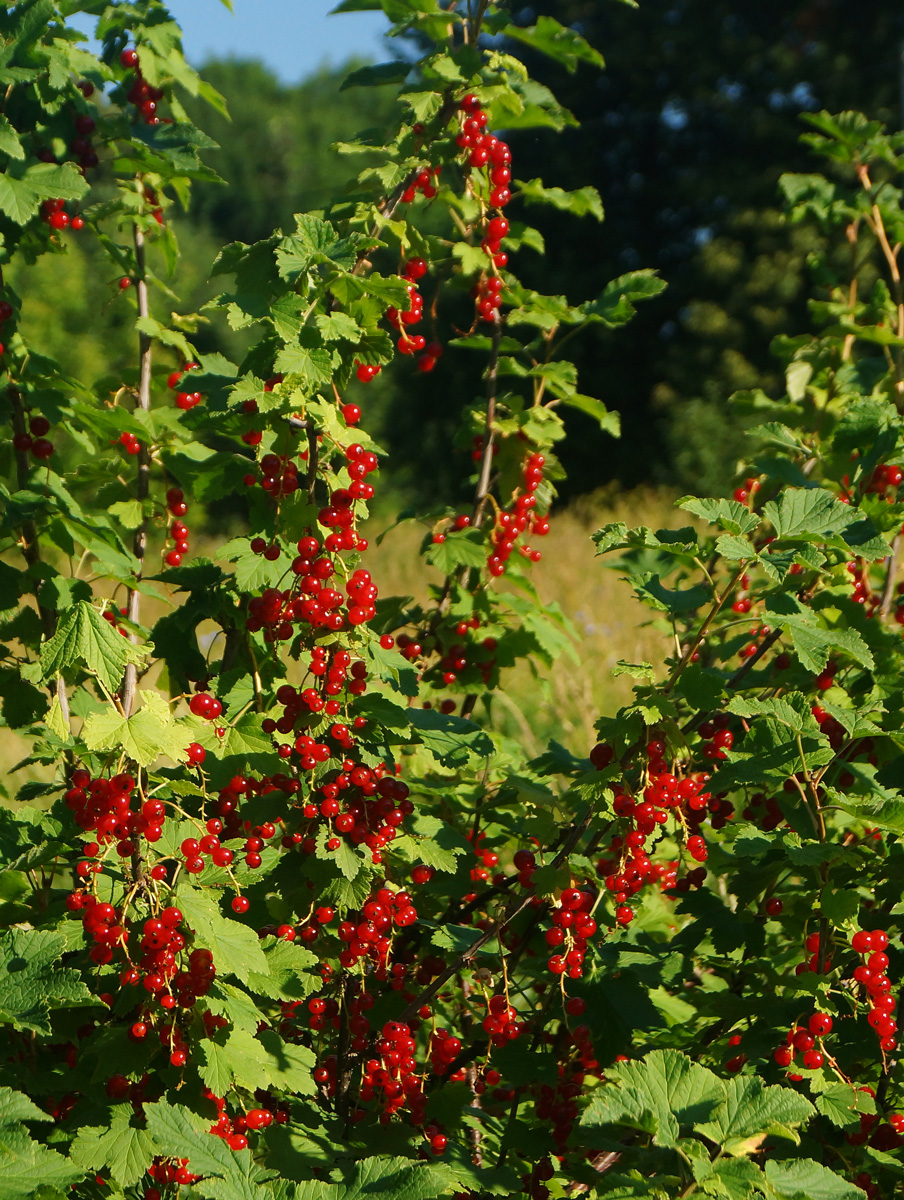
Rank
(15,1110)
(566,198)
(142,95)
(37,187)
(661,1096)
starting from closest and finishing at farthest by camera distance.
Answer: (15,1110)
(661,1096)
(37,187)
(142,95)
(566,198)

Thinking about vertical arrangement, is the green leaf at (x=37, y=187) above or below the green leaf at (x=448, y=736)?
above

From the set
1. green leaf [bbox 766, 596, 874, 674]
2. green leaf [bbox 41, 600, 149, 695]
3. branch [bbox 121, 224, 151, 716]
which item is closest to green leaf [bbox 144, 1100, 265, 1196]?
green leaf [bbox 41, 600, 149, 695]

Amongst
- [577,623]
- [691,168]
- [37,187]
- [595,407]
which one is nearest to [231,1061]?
[37,187]

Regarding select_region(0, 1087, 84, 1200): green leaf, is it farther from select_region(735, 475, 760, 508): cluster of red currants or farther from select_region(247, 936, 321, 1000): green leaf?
select_region(735, 475, 760, 508): cluster of red currants

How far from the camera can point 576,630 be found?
295 centimetres

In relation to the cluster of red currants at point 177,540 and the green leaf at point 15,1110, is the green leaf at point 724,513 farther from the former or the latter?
the cluster of red currants at point 177,540

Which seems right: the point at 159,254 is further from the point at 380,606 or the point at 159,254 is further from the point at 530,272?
the point at 530,272

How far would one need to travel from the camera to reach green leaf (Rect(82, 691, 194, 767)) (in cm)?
149

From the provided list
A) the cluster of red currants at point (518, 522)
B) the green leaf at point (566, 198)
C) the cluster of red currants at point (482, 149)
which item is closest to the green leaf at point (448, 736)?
the cluster of red currants at point (518, 522)

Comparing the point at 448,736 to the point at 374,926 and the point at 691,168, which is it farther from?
the point at 691,168

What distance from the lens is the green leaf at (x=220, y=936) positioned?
60.5 inches

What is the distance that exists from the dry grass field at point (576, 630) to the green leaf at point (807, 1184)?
1.23m

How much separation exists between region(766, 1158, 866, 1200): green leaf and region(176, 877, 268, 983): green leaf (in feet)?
2.47

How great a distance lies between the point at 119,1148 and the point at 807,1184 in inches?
39.6
